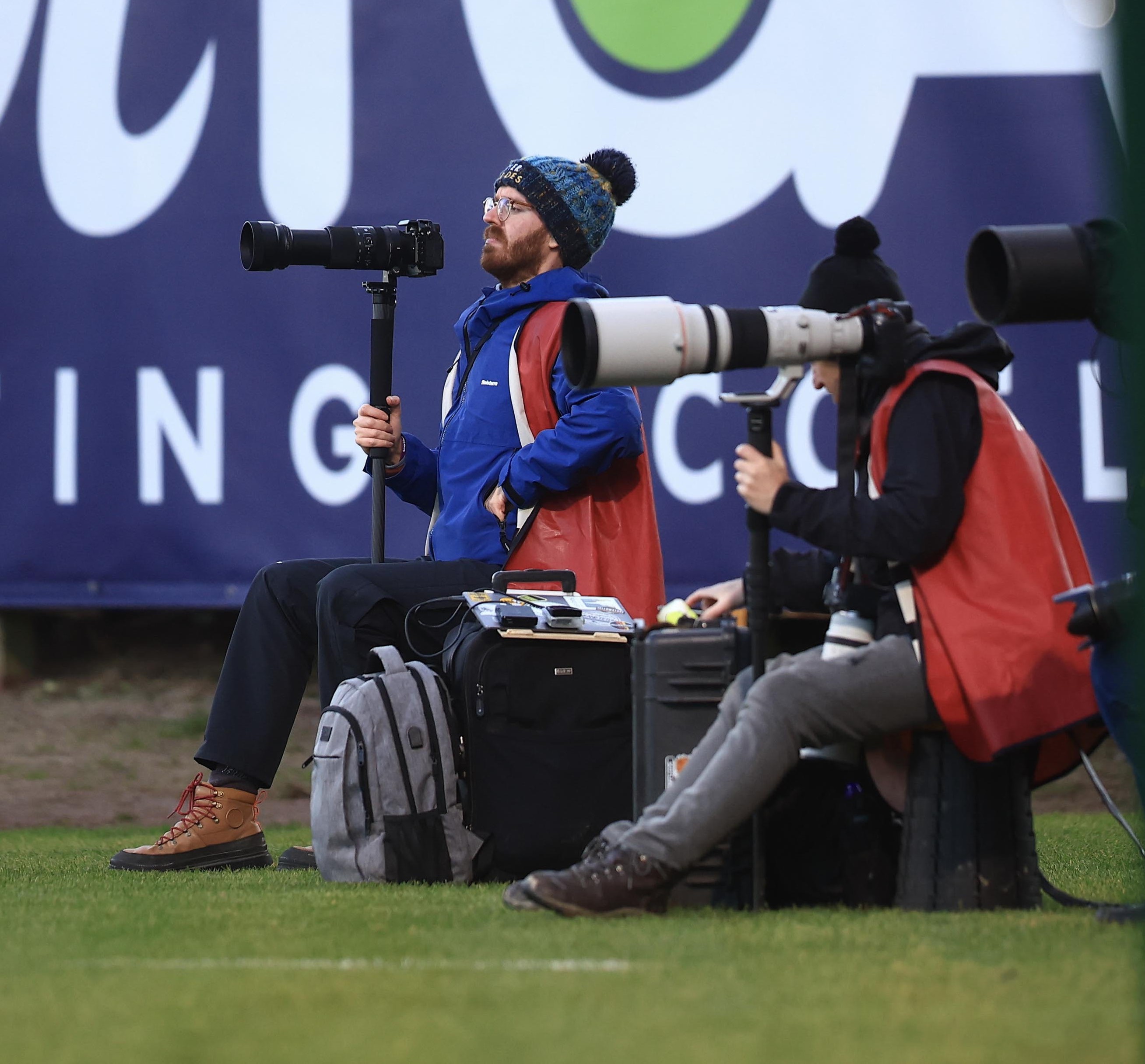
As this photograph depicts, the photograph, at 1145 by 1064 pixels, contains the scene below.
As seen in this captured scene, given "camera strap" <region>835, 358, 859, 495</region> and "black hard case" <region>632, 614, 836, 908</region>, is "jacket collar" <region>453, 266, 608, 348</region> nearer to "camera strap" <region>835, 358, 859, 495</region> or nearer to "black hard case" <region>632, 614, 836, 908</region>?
"black hard case" <region>632, 614, 836, 908</region>

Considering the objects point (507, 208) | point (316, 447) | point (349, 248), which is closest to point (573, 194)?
point (507, 208)

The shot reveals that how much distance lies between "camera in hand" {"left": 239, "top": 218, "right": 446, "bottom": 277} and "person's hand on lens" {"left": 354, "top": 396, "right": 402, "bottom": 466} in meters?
0.30

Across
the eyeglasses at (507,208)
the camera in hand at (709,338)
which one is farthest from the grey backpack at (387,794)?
the eyeglasses at (507,208)

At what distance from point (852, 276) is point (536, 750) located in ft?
3.51

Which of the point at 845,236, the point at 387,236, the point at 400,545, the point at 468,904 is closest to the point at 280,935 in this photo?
the point at 468,904

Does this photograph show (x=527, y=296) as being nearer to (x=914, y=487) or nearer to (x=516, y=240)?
(x=516, y=240)

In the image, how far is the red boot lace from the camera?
3398 mm

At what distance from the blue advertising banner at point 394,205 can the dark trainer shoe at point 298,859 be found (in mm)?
1685

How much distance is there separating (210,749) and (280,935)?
3.70ft

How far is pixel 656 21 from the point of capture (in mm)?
5086

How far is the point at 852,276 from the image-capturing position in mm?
2693

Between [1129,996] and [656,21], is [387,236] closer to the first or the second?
[656,21]

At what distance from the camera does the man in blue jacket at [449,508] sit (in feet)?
11.2

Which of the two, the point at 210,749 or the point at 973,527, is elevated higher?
the point at 973,527
